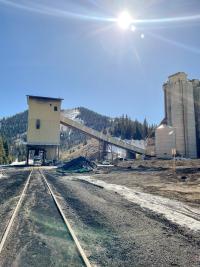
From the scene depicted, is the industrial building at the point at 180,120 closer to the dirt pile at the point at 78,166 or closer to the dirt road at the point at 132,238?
the dirt pile at the point at 78,166

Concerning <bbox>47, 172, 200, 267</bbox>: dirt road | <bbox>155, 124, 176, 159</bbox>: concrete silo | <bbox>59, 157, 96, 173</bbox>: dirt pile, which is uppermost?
<bbox>155, 124, 176, 159</bbox>: concrete silo

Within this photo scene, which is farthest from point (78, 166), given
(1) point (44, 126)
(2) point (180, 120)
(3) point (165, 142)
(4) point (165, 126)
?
(2) point (180, 120)

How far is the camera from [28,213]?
A: 998 cm

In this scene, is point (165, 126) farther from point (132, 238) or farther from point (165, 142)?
point (132, 238)

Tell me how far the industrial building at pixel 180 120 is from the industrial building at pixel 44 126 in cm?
2537

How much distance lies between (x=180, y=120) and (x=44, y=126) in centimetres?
3399

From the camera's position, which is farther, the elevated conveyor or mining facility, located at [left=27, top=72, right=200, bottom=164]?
the elevated conveyor

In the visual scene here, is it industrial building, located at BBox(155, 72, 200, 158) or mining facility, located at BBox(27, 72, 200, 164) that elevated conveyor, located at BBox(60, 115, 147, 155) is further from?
industrial building, located at BBox(155, 72, 200, 158)

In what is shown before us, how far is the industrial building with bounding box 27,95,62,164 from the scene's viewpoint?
60.7 meters

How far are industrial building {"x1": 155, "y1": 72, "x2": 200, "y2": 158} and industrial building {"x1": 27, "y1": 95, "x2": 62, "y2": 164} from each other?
25.4 metres

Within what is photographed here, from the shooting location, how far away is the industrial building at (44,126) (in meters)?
60.7

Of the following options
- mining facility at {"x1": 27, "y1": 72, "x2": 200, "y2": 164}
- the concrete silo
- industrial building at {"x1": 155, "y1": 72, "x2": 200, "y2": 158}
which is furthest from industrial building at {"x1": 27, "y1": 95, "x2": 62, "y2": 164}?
industrial building at {"x1": 155, "y1": 72, "x2": 200, "y2": 158}

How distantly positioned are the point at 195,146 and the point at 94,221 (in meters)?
64.4

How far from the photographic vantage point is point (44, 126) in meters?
61.6
